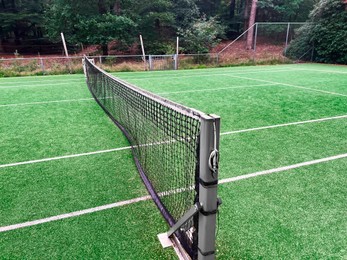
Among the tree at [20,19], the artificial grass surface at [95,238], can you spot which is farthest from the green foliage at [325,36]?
the tree at [20,19]

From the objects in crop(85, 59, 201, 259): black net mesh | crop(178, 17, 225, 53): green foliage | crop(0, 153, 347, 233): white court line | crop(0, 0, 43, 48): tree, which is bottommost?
crop(0, 153, 347, 233): white court line

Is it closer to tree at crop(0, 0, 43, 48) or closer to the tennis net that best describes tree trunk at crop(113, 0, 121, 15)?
tree at crop(0, 0, 43, 48)

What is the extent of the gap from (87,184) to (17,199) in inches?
33.9

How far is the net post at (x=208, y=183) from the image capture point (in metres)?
1.86

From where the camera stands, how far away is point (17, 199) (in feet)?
11.9

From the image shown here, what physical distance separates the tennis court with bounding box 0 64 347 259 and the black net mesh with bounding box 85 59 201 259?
0.18 m

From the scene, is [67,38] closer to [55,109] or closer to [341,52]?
[55,109]

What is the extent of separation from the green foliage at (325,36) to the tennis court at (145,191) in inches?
666

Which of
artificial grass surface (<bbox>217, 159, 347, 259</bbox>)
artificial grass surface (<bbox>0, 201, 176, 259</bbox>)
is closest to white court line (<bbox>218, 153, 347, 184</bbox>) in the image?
artificial grass surface (<bbox>217, 159, 347, 259</bbox>)

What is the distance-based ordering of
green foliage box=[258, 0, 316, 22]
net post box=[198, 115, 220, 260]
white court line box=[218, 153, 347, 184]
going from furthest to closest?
green foliage box=[258, 0, 316, 22] < white court line box=[218, 153, 347, 184] < net post box=[198, 115, 220, 260]

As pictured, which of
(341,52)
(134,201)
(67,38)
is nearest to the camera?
(134,201)

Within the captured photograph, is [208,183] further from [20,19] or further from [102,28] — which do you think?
[20,19]

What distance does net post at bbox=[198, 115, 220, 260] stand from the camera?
1.86 m

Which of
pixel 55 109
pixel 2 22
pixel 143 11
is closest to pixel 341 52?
pixel 143 11
